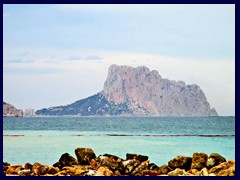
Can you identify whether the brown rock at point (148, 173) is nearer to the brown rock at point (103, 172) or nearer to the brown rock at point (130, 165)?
the brown rock at point (130, 165)

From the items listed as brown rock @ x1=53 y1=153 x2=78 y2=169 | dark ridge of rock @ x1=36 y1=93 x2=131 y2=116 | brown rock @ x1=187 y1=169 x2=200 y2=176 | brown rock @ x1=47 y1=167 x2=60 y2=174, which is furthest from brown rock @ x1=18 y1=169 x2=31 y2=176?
dark ridge of rock @ x1=36 y1=93 x2=131 y2=116

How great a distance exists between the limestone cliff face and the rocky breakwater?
2.92 metres

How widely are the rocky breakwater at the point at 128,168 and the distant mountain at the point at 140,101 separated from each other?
328 centimetres

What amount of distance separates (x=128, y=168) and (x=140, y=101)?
705 centimetres

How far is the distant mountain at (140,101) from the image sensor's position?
12859 mm

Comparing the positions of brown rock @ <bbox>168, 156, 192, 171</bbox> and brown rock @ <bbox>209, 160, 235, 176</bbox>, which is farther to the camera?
brown rock @ <bbox>168, 156, 192, 171</bbox>

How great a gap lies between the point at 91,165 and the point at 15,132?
382 cm

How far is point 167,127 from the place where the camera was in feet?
51.2

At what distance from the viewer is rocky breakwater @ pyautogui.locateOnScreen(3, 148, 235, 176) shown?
8.38 meters

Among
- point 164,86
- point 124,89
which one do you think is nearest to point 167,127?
point 124,89

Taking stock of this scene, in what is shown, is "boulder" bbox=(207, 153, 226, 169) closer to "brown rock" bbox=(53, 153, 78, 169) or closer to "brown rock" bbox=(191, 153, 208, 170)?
"brown rock" bbox=(191, 153, 208, 170)

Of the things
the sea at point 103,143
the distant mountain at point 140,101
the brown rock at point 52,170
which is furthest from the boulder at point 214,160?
the distant mountain at point 140,101

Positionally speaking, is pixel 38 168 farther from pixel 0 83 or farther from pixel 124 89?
pixel 124 89
